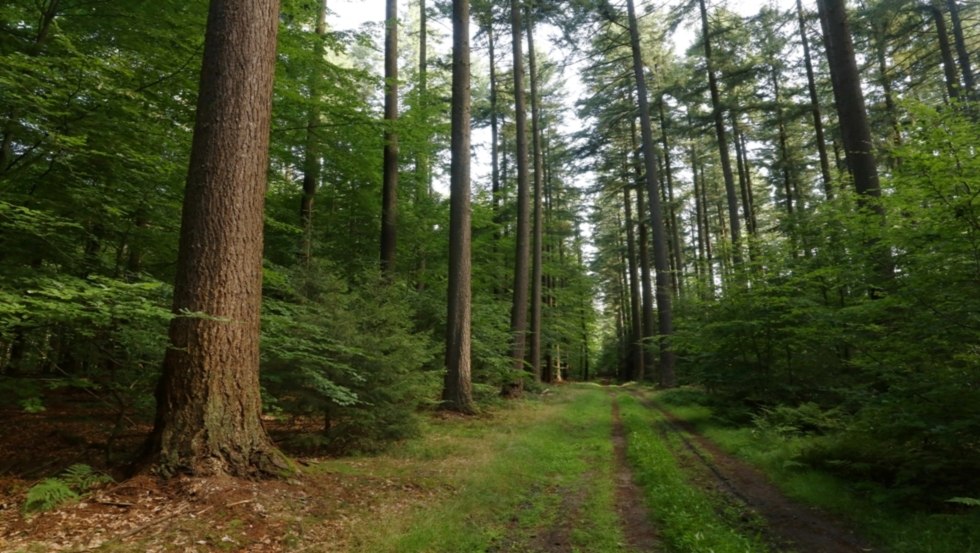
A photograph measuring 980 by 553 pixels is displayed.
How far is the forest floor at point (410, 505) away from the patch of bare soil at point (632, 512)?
20 millimetres

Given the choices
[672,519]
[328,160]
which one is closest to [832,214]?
[672,519]

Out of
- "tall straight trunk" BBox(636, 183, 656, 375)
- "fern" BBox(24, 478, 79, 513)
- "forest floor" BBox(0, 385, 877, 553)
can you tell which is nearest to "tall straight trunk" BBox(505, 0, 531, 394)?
"forest floor" BBox(0, 385, 877, 553)

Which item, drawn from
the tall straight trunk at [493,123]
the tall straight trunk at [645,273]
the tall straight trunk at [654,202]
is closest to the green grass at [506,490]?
the tall straight trunk at [654,202]

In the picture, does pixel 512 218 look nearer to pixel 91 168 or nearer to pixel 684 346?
pixel 684 346

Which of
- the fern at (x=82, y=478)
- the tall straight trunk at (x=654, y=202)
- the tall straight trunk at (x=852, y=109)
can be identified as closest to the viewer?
the fern at (x=82, y=478)

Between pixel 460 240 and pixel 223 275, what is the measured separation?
23.8 ft

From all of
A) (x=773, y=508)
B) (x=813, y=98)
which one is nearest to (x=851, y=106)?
(x=773, y=508)

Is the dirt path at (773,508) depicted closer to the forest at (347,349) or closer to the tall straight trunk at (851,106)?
the forest at (347,349)

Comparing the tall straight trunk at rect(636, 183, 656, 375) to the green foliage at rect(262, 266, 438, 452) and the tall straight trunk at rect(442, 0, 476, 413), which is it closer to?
the tall straight trunk at rect(442, 0, 476, 413)

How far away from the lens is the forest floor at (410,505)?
3.77 m

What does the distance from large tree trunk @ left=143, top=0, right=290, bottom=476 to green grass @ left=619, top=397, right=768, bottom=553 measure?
4.01 m

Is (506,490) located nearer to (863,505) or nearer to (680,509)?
(680,509)

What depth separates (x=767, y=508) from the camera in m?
Answer: 5.48

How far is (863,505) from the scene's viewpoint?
5191 mm
